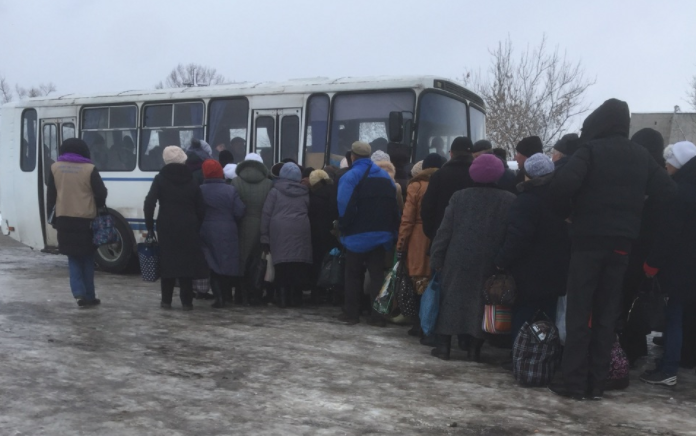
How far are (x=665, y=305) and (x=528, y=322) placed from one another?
112cm

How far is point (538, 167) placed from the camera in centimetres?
607

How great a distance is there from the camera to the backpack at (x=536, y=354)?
580 centimetres

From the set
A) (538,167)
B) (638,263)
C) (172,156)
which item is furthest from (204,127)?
(638,263)

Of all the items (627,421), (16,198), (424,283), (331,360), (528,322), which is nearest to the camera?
(627,421)

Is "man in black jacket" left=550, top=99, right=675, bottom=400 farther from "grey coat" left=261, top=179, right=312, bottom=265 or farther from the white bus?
the white bus

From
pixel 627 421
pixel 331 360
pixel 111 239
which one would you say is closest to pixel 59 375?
pixel 331 360

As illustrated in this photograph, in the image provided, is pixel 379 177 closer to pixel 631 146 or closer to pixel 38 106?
pixel 631 146

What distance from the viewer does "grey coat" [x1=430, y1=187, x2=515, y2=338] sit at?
6480 mm

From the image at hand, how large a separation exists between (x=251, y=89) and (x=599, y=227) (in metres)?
7.68

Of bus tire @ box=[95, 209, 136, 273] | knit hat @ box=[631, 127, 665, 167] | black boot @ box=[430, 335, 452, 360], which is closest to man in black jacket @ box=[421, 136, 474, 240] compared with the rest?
black boot @ box=[430, 335, 452, 360]

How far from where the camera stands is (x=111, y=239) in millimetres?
8609

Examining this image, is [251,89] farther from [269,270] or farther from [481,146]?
[481,146]

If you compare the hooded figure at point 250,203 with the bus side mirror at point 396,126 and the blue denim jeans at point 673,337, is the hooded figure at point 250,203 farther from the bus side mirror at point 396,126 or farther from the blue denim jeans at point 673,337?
the blue denim jeans at point 673,337

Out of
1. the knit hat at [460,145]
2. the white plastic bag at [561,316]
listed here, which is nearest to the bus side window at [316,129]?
the knit hat at [460,145]
